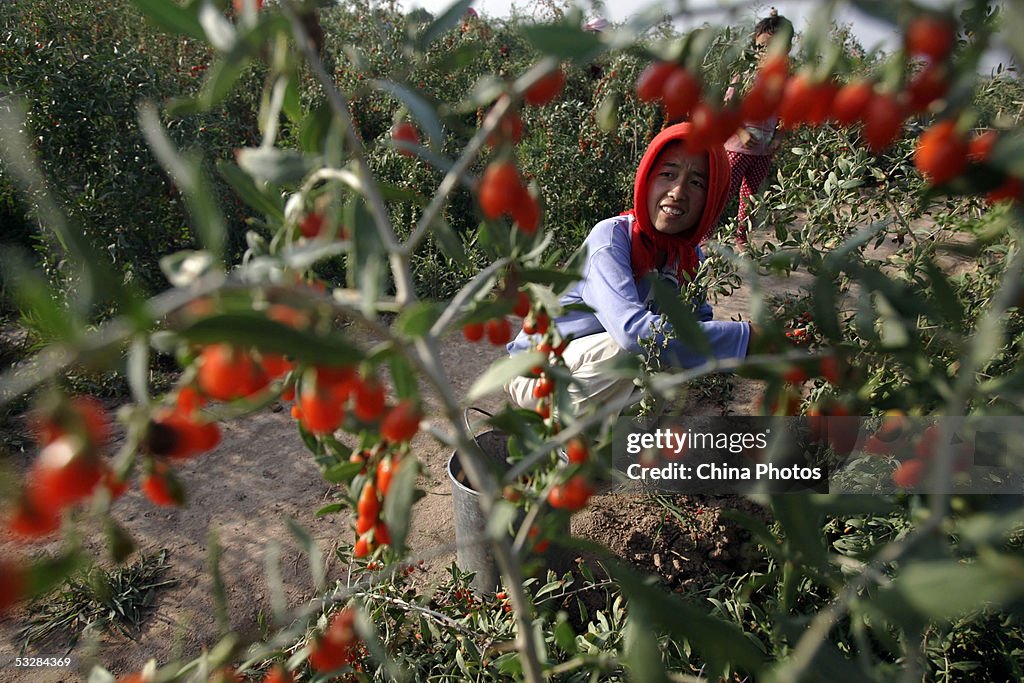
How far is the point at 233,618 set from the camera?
196 cm

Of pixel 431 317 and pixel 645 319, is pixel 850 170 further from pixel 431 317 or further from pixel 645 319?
pixel 431 317

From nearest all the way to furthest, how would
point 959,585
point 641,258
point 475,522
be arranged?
point 959,585 → point 475,522 → point 641,258

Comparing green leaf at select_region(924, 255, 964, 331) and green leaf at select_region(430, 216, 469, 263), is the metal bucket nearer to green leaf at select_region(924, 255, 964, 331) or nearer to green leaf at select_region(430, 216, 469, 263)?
green leaf at select_region(430, 216, 469, 263)

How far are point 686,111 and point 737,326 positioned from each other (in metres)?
1.19

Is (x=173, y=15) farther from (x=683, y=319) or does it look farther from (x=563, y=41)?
(x=683, y=319)

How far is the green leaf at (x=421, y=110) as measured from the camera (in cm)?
56

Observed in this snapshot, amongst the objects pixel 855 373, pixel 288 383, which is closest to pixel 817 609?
pixel 855 373

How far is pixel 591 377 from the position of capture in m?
1.98

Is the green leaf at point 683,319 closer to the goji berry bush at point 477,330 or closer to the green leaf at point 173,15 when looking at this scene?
the goji berry bush at point 477,330

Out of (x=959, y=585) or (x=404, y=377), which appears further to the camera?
(x=404, y=377)

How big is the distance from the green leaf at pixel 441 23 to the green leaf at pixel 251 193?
0.23 meters

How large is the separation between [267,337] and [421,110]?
0.26 m

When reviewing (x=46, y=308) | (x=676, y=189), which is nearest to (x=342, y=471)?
(x=46, y=308)

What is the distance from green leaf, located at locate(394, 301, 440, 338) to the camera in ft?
1.70
